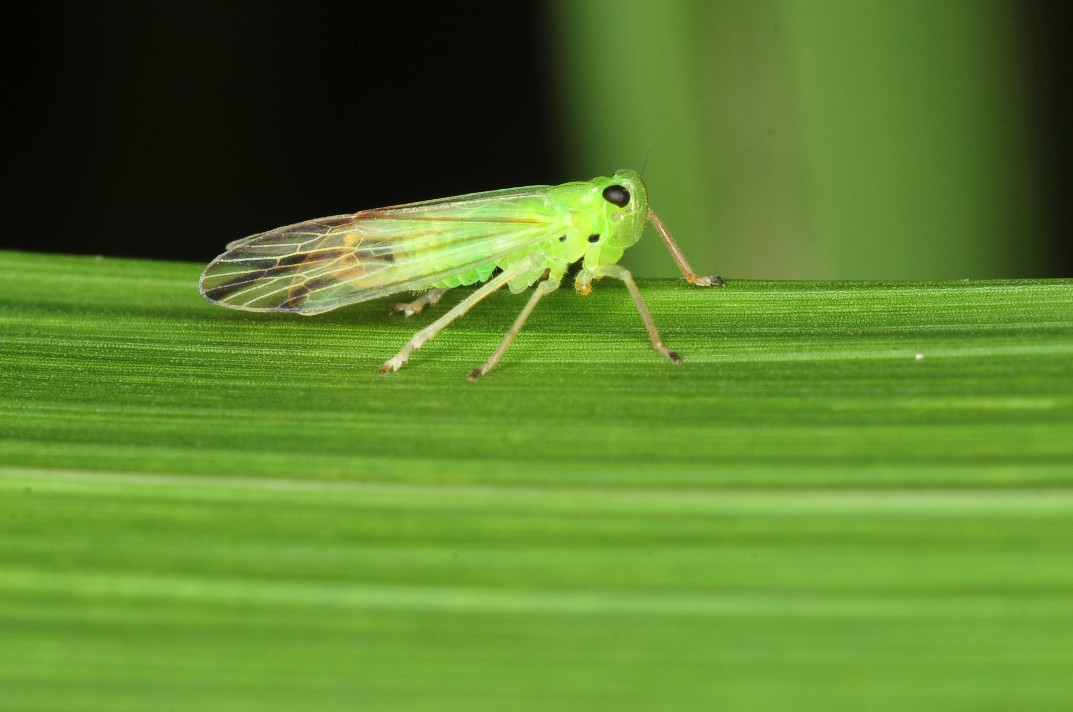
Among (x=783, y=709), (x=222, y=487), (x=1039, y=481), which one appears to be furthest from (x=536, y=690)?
(x=1039, y=481)

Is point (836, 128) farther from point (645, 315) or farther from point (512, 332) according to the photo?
point (512, 332)

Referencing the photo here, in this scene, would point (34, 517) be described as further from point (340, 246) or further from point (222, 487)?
point (340, 246)

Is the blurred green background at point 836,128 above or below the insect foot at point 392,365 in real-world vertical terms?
above

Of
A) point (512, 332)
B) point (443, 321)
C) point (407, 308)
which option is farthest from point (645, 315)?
point (407, 308)

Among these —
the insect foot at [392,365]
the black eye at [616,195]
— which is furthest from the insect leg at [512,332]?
the black eye at [616,195]

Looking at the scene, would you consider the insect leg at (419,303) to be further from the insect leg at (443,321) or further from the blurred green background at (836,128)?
the blurred green background at (836,128)

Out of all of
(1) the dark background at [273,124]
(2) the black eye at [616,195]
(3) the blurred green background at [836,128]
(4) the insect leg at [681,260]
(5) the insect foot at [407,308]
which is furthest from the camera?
(1) the dark background at [273,124]

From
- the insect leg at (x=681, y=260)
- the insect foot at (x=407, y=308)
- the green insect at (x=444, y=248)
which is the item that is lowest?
the insect foot at (x=407, y=308)
